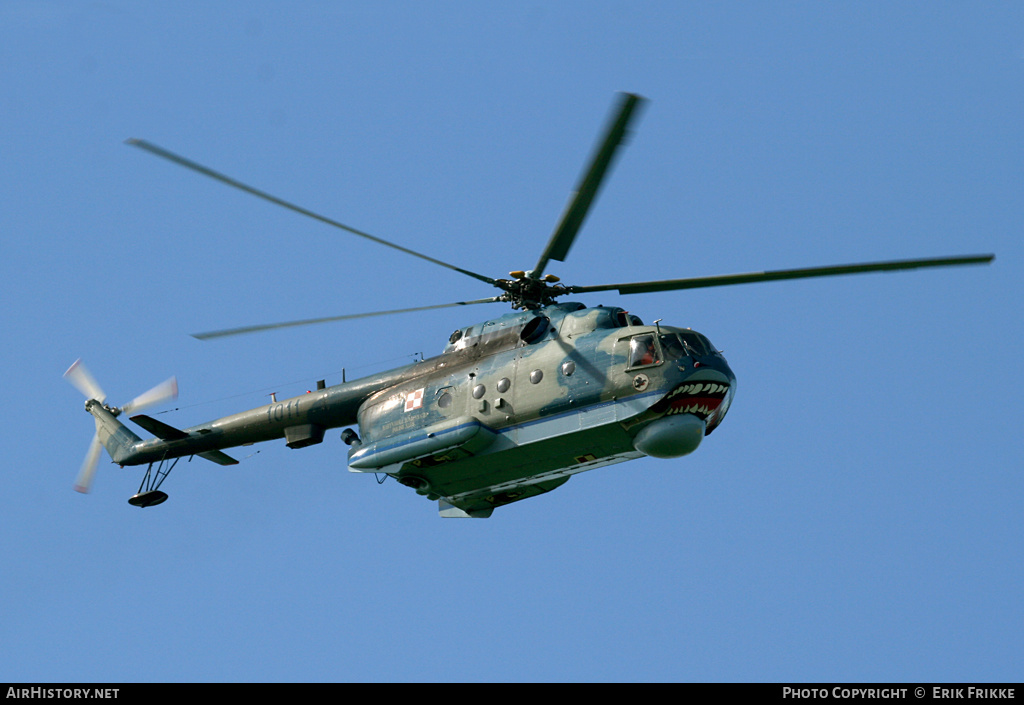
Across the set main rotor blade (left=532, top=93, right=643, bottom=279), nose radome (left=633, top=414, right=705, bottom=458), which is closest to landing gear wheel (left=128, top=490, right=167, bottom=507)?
main rotor blade (left=532, top=93, right=643, bottom=279)

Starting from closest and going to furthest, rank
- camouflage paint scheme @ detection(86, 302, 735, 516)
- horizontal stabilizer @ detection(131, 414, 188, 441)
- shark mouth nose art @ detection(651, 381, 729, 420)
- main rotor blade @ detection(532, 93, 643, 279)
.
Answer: main rotor blade @ detection(532, 93, 643, 279) < shark mouth nose art @ detection(651, 381, 729, 420) < camouflage paint scheme @ detection(86, 302, 735, 516) < horizontal stabilizer @ detection(131, 414, 188, 441)

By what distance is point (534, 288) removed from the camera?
27.2m

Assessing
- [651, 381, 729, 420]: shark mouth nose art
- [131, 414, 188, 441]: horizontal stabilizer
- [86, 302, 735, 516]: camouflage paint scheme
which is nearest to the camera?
[651, 381, 729, 420]: shark mouth nose art

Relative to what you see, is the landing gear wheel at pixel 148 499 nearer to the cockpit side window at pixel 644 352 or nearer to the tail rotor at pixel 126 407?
the tail rotor at pixel 126 407

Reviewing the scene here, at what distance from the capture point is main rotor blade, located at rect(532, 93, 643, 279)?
66.6 feet

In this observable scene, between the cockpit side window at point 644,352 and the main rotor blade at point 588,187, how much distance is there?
7.90ft

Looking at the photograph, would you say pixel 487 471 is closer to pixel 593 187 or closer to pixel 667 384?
pixel 667 384

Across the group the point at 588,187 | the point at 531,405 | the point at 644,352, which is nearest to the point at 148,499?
the point at 531,405

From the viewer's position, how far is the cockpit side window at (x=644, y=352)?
24906 mm

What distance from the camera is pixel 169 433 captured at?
31312 mm

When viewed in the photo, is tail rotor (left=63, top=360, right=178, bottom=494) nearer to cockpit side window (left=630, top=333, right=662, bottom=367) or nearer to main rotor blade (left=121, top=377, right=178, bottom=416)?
main rotor blade (left=121, top=377, right=178, bottom=416)

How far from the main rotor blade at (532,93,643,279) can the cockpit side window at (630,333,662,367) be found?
2.41 metres
